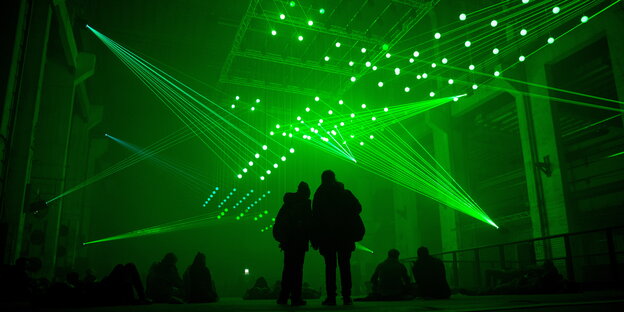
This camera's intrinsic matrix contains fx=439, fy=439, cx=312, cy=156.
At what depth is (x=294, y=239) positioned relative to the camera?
5.01 meters

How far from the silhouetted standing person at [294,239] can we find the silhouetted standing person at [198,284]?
9.41 ft

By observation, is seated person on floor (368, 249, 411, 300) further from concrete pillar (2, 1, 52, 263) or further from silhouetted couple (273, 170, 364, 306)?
concrete pillar (2, 1, 52, 263)

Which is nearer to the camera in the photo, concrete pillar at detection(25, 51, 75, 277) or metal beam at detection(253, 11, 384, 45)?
concrete pillar at detection(25, 51, 75, 277)

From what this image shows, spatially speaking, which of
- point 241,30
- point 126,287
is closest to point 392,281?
point 126,287

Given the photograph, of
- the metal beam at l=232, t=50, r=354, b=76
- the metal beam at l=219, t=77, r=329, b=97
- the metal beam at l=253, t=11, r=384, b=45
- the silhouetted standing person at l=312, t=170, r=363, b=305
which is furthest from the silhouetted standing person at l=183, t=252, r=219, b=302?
the metal beam at l=219, t=77, r=329, b=97

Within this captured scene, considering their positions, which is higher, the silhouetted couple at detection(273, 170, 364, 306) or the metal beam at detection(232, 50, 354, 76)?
the metal beam at detection(232, 50, 354, 76)

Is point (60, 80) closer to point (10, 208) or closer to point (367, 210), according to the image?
point (10, 208)

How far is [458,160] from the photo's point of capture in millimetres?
17906

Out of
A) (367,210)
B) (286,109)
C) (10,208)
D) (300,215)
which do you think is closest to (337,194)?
(300,215)

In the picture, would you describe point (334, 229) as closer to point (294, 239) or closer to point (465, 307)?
point (294, 239)

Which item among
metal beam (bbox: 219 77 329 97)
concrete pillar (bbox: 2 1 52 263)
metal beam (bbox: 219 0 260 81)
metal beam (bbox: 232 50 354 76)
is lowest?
concrete pillar (bbox: 2 1 52 263)

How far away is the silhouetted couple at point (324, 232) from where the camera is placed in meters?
4.92

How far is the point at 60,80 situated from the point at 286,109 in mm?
9062

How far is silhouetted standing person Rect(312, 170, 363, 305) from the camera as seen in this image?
16.1ft
